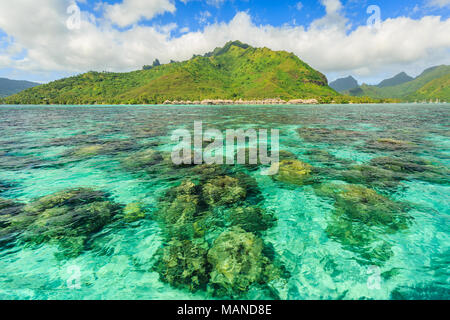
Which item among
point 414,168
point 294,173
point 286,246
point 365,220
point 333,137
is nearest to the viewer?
point 286,246

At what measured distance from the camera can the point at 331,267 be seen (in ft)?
18.7

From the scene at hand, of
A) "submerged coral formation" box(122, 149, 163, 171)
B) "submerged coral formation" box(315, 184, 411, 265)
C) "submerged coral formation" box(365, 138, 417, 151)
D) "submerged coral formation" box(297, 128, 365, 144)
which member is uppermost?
"submerged coral formation" box(297, 128, 365, 144)

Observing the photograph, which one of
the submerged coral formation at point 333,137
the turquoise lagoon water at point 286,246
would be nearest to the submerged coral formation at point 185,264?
the turquoise lagoon water at point 286,246

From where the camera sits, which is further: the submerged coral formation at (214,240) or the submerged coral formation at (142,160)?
the submerged coral formation at (142,160)

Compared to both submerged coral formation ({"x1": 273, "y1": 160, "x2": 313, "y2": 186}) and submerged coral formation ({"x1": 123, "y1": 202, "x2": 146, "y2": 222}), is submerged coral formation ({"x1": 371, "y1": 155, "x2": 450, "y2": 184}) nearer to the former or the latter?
submerged coral formation ({"x1": 273, "y1": 160, "x2": 313, "y2": 186})

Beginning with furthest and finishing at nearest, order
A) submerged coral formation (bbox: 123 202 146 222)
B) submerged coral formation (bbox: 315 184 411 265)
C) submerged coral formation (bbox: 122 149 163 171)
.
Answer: submerged coral formation (bbox: 122 149 163 171), submerged coral formation (bbox: 123 202 146 222), submerged coral formation (bbox: 315 184 411 265)

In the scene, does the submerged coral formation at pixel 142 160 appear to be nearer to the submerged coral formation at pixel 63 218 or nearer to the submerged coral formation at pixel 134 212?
the submerged coral formation at pixel 63 218

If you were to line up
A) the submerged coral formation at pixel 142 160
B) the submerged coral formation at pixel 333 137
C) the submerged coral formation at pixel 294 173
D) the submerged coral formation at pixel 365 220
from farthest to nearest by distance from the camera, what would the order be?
the submerged coral formation at pixel 333 137
the submerged coral formation at pixel 142 160
the submerged coral formation at pixel 294 173
the submerged coral formation at pixel 365 220

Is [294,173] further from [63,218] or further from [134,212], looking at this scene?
[63,218]

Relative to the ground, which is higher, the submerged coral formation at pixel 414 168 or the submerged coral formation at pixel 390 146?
the submerged coral formation at pixel 390 146

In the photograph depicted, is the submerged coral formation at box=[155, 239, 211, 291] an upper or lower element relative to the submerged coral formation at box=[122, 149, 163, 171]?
lower

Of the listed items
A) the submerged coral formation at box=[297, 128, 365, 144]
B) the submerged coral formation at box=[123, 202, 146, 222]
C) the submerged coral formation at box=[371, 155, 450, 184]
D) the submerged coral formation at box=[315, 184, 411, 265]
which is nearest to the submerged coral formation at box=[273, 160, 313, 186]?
the submerged coral formation at box=[315, 184, 411, 265]

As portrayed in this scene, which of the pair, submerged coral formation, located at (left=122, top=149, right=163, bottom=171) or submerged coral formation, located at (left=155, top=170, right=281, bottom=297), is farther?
submerged coral formation, located at (left=122, top=149, right=163, bottom=171)

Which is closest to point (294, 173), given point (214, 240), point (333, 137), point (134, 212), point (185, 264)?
point (214, 240)
